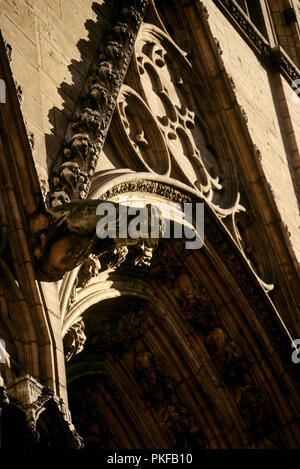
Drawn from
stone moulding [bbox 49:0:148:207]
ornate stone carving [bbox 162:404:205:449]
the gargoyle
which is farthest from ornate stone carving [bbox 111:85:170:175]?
the gargoyle

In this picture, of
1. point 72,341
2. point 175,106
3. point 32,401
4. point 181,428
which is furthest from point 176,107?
point 32,401

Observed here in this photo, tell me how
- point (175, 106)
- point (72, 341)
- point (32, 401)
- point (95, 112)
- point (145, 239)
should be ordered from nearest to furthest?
point (32, 401), point (145, 239), point (72, 341), point (95, 112), point (175, 106)

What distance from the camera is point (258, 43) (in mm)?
15375

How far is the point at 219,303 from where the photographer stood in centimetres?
1195

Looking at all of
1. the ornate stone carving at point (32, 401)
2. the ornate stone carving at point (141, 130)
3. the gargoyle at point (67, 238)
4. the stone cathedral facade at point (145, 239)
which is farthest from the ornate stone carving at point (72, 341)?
the ornate stone carving at point (141, 130)

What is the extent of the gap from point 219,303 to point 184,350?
0.55m

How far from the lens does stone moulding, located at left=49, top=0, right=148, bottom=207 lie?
9.32m

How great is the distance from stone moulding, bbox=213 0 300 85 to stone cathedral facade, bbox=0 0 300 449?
1.9 inches

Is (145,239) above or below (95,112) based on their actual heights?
below

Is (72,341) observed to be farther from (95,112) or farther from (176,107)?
(176,107)

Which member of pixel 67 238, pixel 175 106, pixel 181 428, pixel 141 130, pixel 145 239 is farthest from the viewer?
pixel 175 106

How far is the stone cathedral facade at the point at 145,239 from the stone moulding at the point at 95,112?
0.06 ft

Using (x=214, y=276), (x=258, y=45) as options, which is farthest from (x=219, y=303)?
(x=258, y=45)

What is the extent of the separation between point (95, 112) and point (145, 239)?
1.52 m
